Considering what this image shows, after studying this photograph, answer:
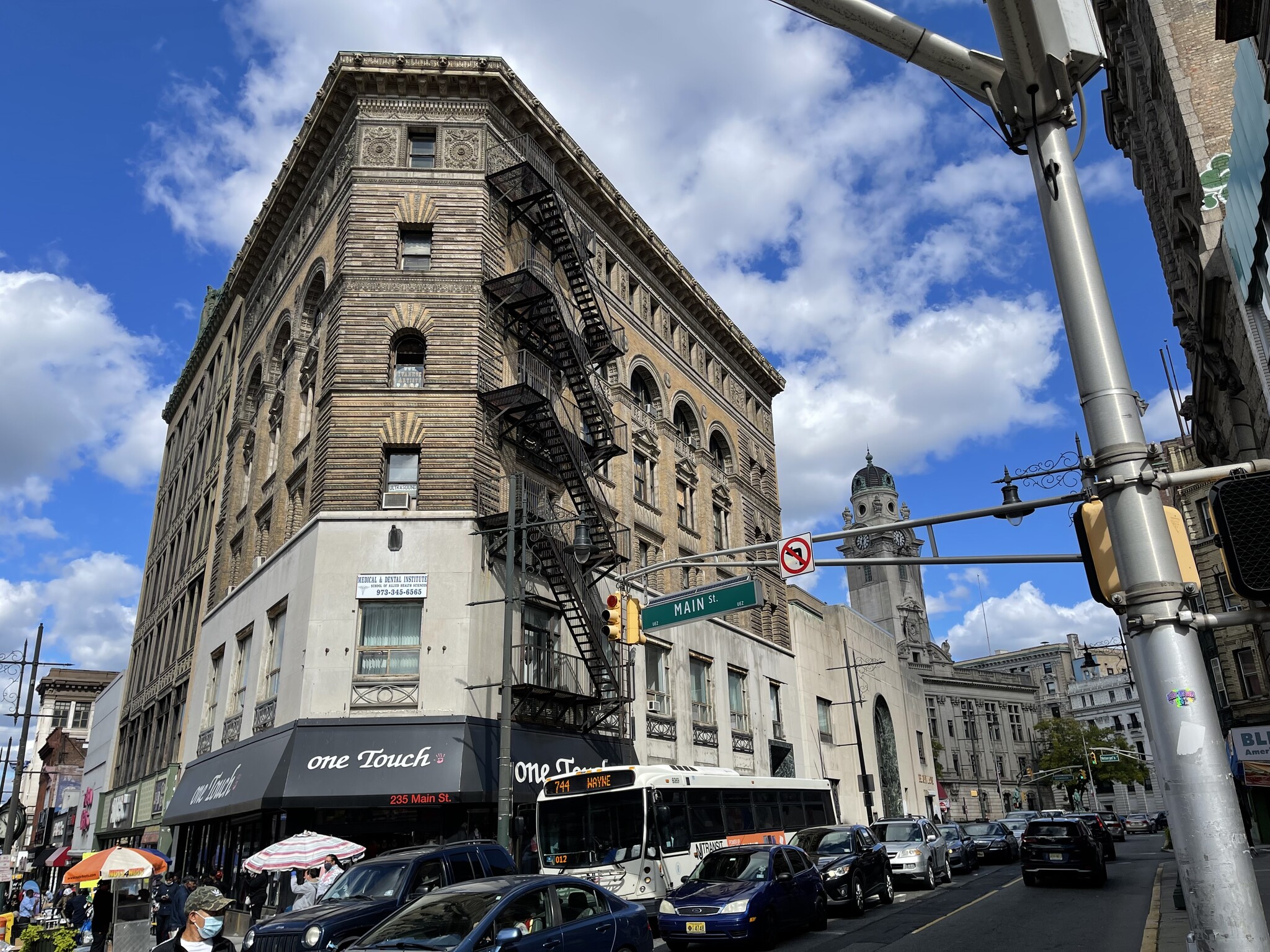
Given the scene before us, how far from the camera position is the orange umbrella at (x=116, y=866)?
61.5 feet

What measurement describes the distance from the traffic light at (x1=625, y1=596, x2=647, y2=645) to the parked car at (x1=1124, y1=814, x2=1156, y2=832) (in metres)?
63.2

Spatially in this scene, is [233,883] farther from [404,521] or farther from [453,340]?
[453,340]

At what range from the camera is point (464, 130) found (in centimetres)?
2997

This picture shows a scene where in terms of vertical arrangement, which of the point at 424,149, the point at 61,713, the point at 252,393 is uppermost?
the point at 424,149

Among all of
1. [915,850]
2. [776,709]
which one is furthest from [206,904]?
[776,709]

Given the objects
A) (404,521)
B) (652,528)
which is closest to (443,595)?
(404,521)

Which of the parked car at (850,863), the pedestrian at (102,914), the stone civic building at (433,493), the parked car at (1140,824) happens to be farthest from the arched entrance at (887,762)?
the pedestrian at (102,914)

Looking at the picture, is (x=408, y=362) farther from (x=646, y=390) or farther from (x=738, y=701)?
(x=738, y=701)

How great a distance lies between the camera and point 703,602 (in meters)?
19.2

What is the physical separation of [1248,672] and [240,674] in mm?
42201

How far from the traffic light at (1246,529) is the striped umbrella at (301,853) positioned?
18.2 m

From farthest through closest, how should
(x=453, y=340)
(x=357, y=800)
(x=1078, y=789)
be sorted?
(x=1078, y=789) → (x=453, y=340) → (x=357, y=800)

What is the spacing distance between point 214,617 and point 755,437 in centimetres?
2813

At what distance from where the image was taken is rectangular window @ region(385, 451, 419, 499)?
85.5ft
